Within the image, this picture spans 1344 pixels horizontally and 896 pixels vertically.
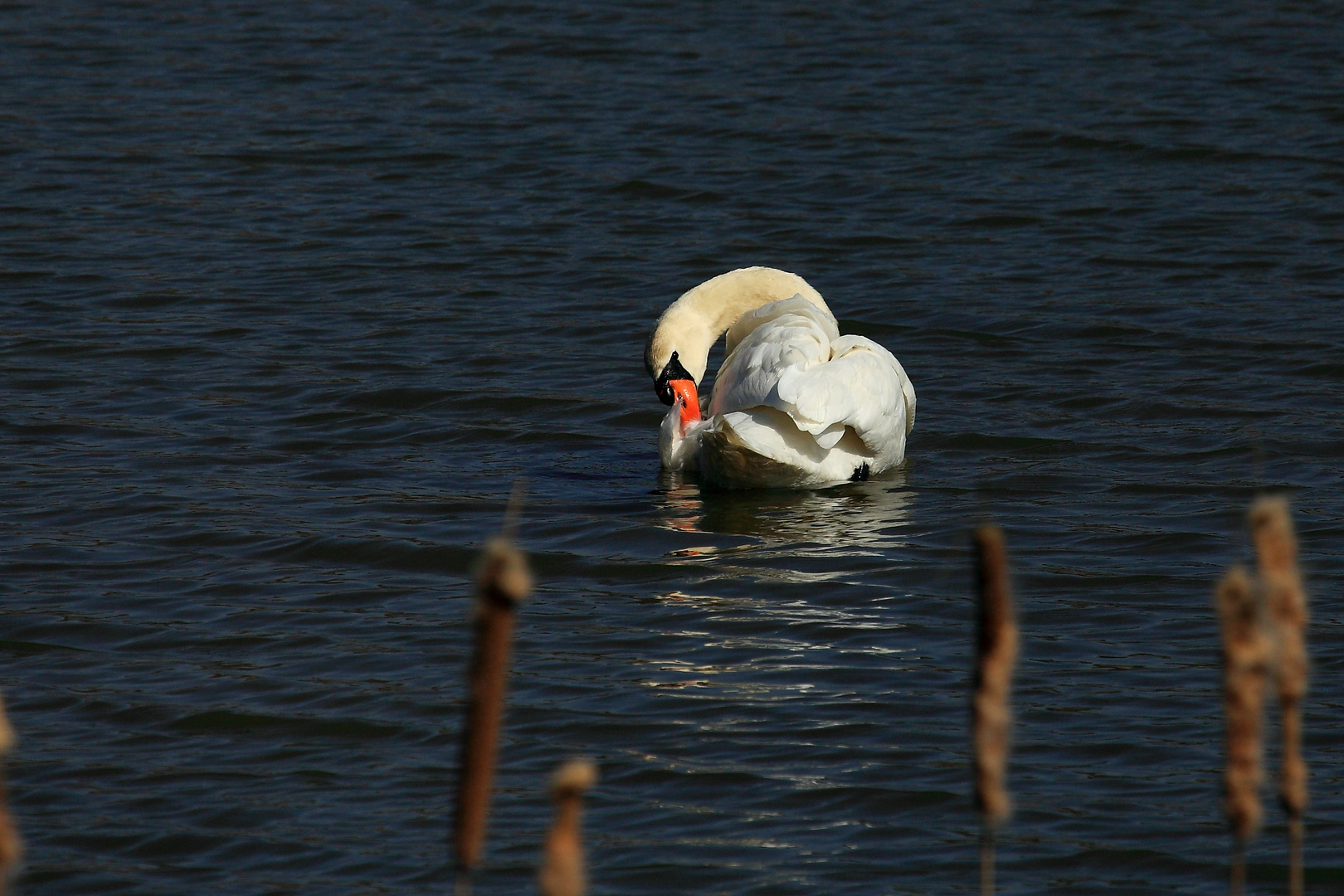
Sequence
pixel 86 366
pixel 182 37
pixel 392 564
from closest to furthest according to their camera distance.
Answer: pixel 392 564
pixel 86 366
pixel 182 37

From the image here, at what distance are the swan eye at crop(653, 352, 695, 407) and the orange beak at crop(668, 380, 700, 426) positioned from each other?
0.02m

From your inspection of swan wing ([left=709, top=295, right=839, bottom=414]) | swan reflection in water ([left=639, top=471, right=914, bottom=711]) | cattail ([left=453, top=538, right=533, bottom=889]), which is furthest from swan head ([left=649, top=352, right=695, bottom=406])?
cattail ([left=453, top=538, right=533, bottom=889])

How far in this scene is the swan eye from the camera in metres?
8.38

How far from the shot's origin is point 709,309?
9117 mm

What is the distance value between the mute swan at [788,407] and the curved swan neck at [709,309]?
0.10ft

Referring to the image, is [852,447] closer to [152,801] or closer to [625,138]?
[152,801]

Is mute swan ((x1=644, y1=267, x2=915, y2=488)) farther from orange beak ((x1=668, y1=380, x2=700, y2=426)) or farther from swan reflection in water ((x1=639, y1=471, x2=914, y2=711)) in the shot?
swan reflection in water ((x1=639, y1=471, x2=914, y2=711))

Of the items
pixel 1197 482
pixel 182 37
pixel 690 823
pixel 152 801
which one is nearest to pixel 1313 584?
pixel 1197 482

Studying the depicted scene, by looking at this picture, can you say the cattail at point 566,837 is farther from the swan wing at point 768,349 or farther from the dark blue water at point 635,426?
the swan wing at point 768,349

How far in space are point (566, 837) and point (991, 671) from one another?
0.39 meters

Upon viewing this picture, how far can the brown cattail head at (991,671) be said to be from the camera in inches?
59.8

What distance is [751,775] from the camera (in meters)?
4.86

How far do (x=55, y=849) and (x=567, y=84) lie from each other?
12.7m

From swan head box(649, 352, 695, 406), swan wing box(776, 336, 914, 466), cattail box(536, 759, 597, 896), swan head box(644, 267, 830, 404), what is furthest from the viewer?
swan head box(644, 267, 830, 404)
